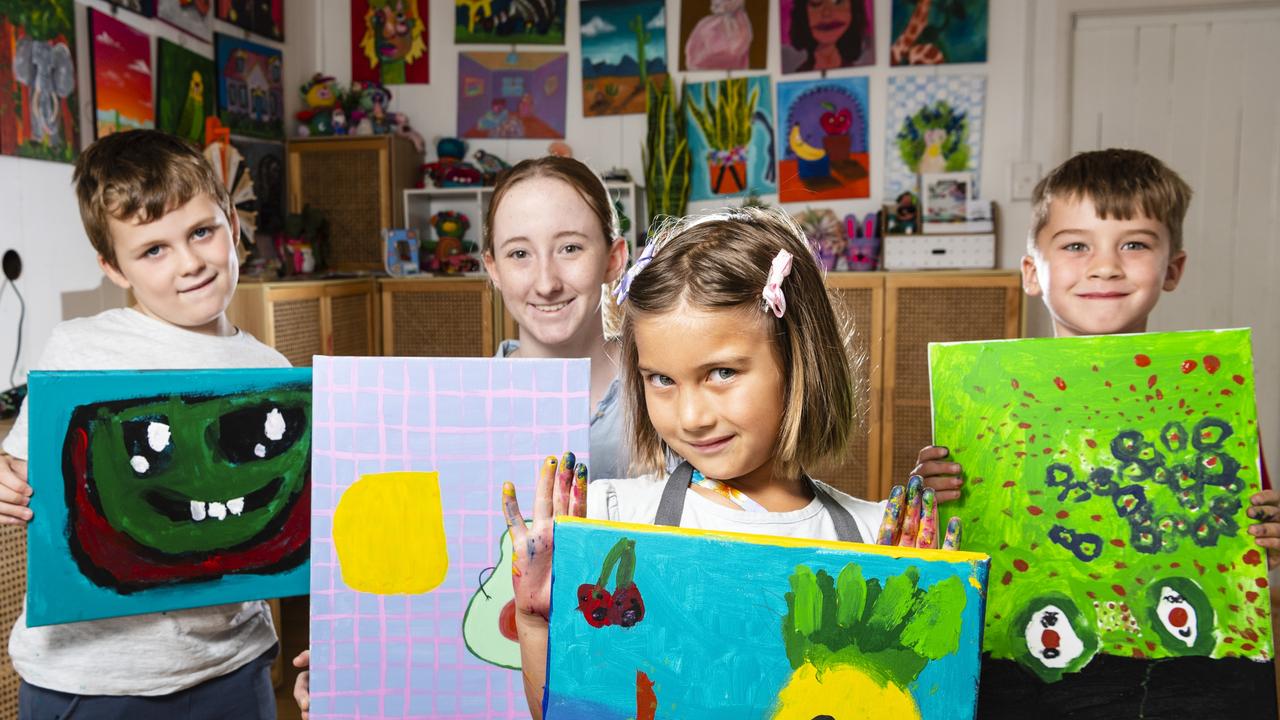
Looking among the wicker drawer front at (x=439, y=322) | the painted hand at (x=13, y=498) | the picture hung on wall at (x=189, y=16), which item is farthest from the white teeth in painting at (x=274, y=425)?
the wicker drawer front at (x=439, y=322)

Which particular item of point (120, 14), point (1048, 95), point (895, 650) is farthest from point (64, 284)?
point (1048, 95)

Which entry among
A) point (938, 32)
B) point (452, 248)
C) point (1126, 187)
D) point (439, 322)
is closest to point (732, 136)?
point (938, 32)

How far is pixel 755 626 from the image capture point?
0.78 metres

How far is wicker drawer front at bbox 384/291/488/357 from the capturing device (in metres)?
3.61

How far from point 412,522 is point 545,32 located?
129 inches

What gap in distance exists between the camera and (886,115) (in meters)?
3.73

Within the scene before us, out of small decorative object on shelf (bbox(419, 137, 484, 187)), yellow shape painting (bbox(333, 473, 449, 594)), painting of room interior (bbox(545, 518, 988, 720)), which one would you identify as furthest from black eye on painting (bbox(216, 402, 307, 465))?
small decorative object on shelf (bbox(419, 137, 484, 187))

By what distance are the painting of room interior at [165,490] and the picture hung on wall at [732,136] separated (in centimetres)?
296

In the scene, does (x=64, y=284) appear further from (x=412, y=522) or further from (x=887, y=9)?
(x=887, y=9)

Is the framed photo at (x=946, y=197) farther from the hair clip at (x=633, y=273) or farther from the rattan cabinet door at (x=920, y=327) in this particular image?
the hair clip at (x=633, y=273)

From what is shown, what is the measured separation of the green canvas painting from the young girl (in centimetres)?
22

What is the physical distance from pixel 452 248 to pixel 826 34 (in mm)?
1786

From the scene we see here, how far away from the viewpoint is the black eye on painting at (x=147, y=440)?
3.60 ft

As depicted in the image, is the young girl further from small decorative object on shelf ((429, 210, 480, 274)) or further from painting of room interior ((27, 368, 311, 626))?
small decorative object on shelf ((429, 210, 480, 274))
